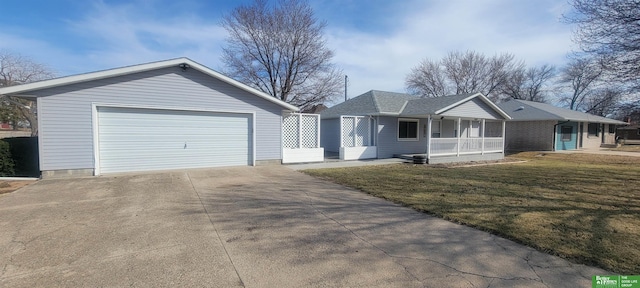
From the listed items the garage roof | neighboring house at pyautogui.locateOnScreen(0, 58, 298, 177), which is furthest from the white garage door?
the garage roof

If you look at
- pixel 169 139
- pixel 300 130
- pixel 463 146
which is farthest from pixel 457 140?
pixel 169 139

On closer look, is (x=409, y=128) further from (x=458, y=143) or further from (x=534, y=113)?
(x=534, y=113)

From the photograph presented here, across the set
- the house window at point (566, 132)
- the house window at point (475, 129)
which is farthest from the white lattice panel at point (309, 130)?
the house window at point (566, 132)

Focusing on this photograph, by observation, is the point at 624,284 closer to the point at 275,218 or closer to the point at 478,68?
the point at 275,218

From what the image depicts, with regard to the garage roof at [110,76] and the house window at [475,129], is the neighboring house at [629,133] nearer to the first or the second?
the house window at [475,129]

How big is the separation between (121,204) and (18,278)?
2.95 m

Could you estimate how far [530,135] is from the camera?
23234mm

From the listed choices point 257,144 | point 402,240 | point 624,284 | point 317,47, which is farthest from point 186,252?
point 317,47

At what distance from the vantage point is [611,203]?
244 inches

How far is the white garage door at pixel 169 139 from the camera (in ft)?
30.0

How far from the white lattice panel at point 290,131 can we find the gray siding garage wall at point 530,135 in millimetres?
19998

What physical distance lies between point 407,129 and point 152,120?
1253 centimetres

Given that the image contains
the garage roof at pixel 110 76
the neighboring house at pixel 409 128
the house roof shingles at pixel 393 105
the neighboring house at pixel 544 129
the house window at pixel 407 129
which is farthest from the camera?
the neighboring house at pixel 544 129

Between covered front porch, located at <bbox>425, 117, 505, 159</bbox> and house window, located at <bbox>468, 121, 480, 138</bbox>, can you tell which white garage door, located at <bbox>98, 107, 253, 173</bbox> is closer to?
covered front porch, located at <bbox>425, 117, 505, 159</bbox>
